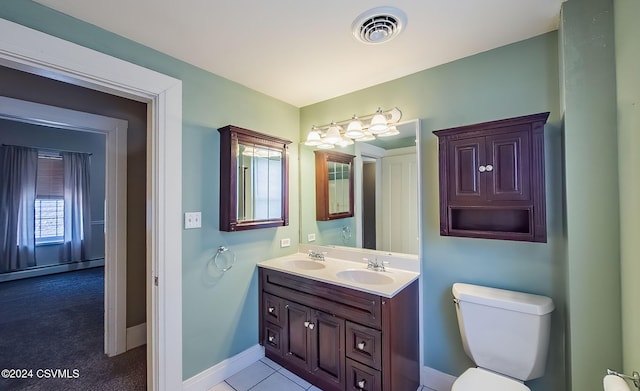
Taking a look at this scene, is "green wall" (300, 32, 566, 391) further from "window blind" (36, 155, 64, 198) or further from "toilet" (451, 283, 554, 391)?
"window blind" (36, 155, 64, 198)

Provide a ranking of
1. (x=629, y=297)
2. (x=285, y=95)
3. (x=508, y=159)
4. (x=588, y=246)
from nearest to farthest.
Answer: (x=629, y=297)
(x=588, y=246)
(x=508, y=159)
(x=285, y=95)

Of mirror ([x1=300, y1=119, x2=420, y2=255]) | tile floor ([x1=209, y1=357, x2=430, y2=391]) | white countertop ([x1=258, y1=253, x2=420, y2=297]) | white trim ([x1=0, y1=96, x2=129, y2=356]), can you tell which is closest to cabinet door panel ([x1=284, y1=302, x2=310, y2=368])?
tile floor ([x1=209, y1=357, x2=430, y2=391])

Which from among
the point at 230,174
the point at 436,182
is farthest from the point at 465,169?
the point at 230,174

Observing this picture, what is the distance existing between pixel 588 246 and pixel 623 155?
43 centimetres

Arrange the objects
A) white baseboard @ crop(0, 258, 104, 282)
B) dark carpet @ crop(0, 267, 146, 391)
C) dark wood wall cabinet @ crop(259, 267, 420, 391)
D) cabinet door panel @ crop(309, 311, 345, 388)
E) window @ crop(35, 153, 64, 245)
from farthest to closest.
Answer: window @ crop(35, 153, 64, 245)
white baseboard @ crop(0, 258, 104, 282)
dark carpet @ crop(0, 267, 146, 391)
cabinet door panel @ crop(309, 311, 345, 388)
dark wood wall cabinet @ crop(259, 267, 420, 391)

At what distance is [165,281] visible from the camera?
1693 millimetres

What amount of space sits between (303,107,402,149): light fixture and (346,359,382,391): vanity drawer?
1639 mm

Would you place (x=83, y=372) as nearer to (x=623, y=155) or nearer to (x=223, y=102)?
(x=223, y=102)

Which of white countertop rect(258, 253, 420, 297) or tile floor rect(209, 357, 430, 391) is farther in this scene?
tile floor rect(209, 357, 430, 391)

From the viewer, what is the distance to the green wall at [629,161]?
3.16ft

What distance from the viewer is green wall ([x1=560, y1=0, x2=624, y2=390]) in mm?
1175

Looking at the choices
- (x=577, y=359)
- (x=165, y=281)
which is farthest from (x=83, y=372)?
(x=577, y=359)

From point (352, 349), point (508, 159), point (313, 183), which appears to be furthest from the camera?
point (313, 183)

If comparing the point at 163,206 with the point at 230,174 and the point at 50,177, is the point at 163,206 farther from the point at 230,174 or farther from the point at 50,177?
the point at 50,177
